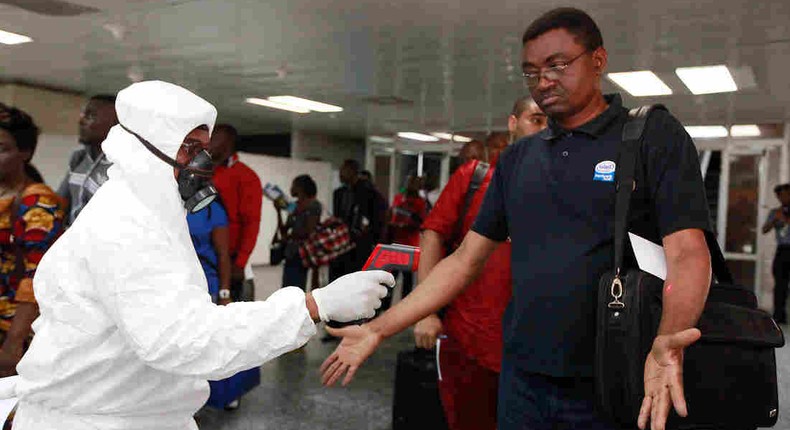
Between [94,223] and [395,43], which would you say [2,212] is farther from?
[395,43]

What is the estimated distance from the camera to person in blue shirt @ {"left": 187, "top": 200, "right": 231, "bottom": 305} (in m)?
3.79

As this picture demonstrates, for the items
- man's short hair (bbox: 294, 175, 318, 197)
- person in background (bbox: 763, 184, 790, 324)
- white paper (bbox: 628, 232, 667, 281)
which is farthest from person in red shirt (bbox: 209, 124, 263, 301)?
person in background (bbox: 763, 184, 790, 324)

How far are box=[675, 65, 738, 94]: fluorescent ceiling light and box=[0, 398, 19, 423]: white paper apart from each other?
7527mm

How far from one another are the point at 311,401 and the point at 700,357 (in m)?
3.47

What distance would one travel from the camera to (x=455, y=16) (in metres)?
5.88

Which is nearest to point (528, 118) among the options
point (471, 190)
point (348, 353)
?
point (471, 190)

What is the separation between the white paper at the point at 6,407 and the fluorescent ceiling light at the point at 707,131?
1116 cm

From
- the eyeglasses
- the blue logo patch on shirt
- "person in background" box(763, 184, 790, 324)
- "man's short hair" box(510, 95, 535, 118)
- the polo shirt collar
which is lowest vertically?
"person in background" box(763, 184, 790, 324)

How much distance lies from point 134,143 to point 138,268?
0.98 feet

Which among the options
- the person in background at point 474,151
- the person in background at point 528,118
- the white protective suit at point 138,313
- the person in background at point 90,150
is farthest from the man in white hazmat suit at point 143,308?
the person in background at point 474,151

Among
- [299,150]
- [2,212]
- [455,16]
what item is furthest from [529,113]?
[299,150]

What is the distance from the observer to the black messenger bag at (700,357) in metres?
1.37

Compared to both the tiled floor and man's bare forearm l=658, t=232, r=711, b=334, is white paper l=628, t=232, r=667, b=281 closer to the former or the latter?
man's bare forearm l=658, t=232, r=711, b=334

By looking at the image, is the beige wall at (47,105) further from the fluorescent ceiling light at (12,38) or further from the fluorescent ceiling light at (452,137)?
the fluorescent ceiling light at (452,137)
